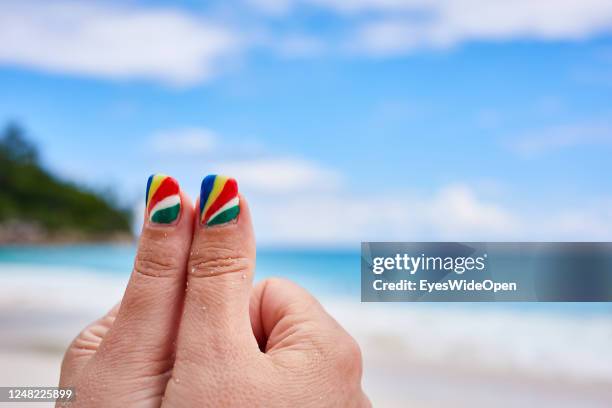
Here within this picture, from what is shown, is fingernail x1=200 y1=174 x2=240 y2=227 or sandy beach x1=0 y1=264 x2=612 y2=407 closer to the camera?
fingernail x1=200 y1=174 x2=240 y2=227

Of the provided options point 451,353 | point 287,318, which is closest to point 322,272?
point 451,353

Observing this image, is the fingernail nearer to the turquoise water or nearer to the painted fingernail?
the painted fingernail

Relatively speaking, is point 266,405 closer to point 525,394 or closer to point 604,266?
point 525,394

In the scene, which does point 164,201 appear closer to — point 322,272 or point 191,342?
point 191,342

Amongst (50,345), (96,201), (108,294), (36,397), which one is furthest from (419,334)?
(96,201)

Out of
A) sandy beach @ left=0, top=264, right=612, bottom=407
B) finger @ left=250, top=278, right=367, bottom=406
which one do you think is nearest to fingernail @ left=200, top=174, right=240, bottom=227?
finger @ left=250, top=278, right=367, bottom=406

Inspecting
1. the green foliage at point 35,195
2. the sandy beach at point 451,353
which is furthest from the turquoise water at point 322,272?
the green foliage at point 35,195
